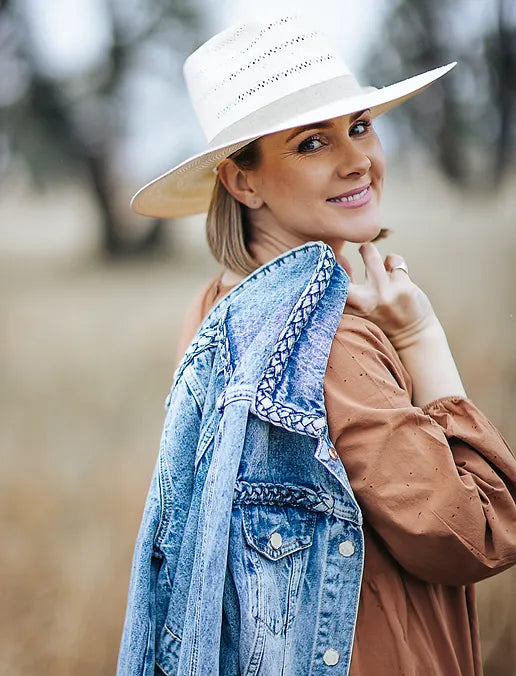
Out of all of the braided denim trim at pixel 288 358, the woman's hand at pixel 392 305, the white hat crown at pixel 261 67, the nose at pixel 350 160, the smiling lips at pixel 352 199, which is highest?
the white hat crown at pixel 261 67

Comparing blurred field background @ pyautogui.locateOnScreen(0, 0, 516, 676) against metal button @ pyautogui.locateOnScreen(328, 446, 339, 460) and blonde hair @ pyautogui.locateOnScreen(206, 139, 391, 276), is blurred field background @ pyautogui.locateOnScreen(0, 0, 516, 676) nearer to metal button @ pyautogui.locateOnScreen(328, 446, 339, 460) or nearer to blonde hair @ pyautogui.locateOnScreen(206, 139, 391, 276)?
blonde hair @ pyautogui.locateOnScreen(206, 139, 391, 276)

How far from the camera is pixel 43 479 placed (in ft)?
10.8

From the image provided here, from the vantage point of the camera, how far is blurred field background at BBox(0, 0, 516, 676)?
3264mm

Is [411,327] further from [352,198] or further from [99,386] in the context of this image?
[99,386]

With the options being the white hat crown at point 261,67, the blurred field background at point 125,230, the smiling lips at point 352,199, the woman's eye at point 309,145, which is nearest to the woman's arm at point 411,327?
the smiling lips at point 352,199

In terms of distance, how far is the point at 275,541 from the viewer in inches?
47.3

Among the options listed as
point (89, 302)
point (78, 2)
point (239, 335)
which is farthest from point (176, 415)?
point (78, 2)

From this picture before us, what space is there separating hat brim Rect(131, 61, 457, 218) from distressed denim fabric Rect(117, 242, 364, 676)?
0.69ft

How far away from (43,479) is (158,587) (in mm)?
2080

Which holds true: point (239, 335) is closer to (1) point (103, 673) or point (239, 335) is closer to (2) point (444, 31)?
(1) point (103, 673)

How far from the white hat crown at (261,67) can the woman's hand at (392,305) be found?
1.00 feet

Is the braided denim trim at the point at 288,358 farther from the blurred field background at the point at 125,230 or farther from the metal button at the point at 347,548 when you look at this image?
the blurred field background at the point at 125,230

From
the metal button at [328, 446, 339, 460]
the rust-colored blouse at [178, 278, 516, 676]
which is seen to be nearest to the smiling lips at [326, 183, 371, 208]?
the rust-colored blouse at [178, 278, 516, 676]

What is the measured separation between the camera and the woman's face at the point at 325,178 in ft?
4.41
